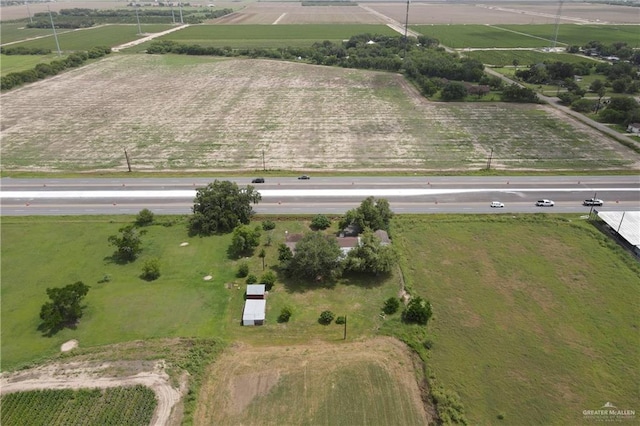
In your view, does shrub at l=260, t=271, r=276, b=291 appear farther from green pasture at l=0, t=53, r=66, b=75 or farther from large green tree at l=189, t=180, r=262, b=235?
green pasture at l=0, t=53, r=66, b=75

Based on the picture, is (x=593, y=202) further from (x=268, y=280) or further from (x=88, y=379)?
(x=88, y=379)

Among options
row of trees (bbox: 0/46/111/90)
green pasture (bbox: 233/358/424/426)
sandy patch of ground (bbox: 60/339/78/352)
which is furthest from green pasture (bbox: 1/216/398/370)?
row of trees (bbox: 0/46/111/90)

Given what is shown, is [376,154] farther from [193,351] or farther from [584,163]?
[193,351]

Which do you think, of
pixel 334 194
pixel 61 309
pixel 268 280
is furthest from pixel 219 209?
pixel 61 309

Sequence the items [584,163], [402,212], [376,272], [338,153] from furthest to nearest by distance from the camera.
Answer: [338,153]
[584,163]
[402,212]
[376,272]

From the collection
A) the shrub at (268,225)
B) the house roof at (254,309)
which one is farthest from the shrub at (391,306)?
the shrub at (268,225)

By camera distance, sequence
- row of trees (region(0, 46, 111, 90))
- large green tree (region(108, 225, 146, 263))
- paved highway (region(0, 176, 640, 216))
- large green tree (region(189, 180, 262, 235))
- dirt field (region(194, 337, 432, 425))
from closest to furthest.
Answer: dirt field (region(194, 337, 432, 425)) → large green tree (region(108, 225, 146, 263)) → large green tree (region(189, 180, 262, 235)) → paved highway (region(0, 176, 640, 216)) → row of trees (region(0, 46, 111, 90))

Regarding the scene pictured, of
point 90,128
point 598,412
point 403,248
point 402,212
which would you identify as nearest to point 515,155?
point 402,212
